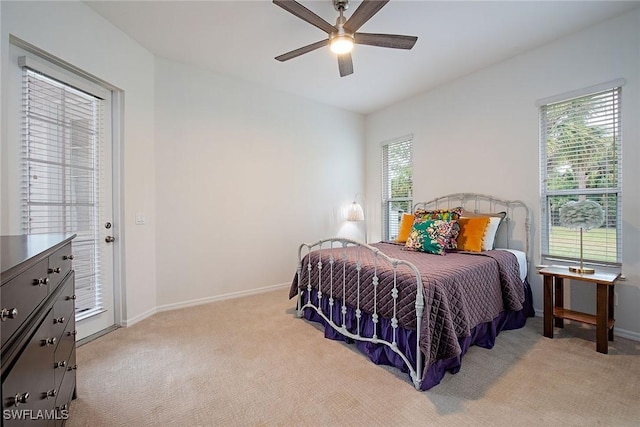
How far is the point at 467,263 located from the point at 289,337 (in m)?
1.62

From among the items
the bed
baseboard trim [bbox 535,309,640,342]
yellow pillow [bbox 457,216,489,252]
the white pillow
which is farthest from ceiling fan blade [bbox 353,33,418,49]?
baseboard trim [bbox 535,309,640,342]

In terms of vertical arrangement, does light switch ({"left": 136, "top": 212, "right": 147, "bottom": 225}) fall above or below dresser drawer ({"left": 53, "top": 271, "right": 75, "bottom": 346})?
above

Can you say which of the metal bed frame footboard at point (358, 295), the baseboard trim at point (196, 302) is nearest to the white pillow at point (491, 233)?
the metal bed frame footboard at point (358, 295)

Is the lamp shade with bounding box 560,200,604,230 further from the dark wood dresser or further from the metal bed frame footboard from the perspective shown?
the dark wood dresser

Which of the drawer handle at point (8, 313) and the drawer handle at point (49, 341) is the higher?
Result: the drawer handle at point (8, 313)

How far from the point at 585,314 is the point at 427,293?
1707mm

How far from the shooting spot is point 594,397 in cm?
167

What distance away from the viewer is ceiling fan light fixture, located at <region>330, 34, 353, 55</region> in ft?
7.14

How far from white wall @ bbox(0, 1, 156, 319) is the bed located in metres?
1.63

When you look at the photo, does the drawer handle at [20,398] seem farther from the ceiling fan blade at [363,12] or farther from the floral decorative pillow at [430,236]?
the floral decorative pillow at [430,236]

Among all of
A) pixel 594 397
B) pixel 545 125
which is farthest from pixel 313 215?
pixel 594 397

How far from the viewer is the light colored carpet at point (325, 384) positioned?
154 cm

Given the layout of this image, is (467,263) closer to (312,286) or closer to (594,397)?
(594,397)

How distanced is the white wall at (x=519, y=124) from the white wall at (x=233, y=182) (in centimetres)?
146
